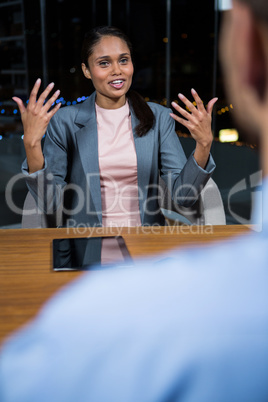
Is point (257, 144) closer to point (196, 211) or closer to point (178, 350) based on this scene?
point (178, 350)

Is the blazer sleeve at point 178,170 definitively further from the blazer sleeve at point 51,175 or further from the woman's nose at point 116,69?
the blazer sleeve at point 51,175

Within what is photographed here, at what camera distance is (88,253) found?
1263 millimetres

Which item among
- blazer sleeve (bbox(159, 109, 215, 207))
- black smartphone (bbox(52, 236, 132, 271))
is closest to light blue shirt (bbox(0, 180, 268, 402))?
black smartphone (bbox(52, 236, 132, 271))

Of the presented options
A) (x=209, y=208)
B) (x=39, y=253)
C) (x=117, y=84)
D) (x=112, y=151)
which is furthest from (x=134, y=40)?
(x=39, y=253)

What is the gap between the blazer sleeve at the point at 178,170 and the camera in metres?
1.80

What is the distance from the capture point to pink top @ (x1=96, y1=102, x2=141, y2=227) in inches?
76.4

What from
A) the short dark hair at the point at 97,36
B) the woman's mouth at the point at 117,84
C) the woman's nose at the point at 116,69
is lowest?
the woman's mouth at the point at 117,84

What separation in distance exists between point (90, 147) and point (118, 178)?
0.59 feet

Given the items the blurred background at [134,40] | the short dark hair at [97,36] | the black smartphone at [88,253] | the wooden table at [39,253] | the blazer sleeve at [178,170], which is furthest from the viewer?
the blurred background at [134,40]

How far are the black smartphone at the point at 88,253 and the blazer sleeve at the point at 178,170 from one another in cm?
54

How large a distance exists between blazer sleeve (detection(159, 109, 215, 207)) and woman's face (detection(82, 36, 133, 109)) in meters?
0.23

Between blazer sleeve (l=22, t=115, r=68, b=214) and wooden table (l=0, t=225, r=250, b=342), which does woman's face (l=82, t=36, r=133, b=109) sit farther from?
wooden table (l=0, t=225, r=250, b=342)

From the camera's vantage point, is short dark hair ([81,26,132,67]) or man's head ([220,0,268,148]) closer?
man's head ([220,0,268,148])

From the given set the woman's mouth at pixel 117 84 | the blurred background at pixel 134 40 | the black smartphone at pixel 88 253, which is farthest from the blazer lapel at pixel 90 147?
the blurred background at pixel 134 40
